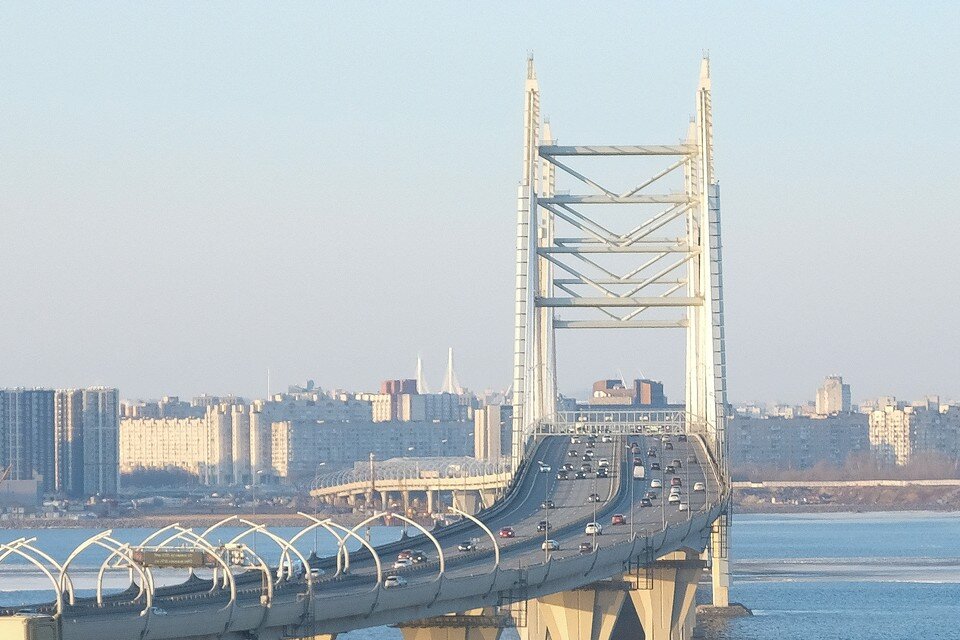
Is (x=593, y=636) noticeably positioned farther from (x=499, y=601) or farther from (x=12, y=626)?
(x=12, y=626)

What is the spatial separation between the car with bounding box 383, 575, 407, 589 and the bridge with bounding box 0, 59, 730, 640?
3.1 inches

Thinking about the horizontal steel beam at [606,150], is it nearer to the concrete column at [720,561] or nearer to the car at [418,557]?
the concrete column at [720,561]

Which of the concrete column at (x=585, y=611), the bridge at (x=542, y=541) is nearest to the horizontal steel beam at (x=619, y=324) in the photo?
the bridge at (x=542, y=541)

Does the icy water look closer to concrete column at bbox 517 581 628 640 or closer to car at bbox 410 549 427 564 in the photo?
concrete column at bbox 517 581 628 640

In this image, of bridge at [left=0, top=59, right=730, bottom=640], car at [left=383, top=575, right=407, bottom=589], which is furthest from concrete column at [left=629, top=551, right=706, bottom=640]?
car at [left=383, top=575, right=407, bottom=589]

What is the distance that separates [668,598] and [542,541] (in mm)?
12210

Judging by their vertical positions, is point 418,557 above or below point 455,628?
above

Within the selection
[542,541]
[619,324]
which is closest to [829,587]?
[619,324]

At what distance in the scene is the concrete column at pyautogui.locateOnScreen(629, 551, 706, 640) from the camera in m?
82.7

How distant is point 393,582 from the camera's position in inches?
2104

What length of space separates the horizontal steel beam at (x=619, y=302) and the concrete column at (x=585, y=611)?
1438 inches

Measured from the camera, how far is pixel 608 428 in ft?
400

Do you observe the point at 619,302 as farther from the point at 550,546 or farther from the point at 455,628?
the point at 455,628

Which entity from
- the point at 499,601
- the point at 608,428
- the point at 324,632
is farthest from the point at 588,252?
the point at 324,632
